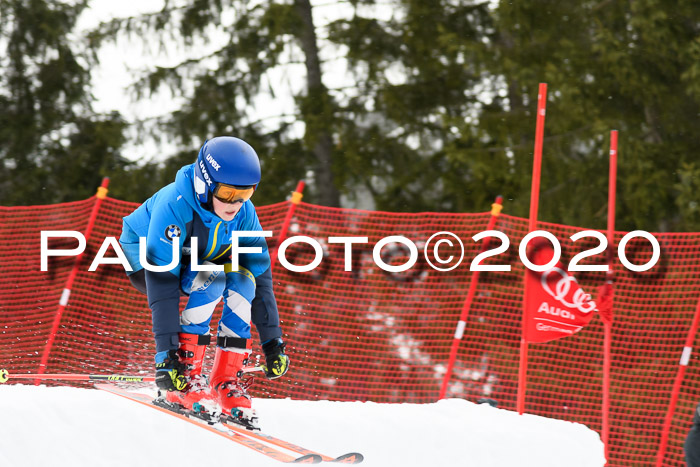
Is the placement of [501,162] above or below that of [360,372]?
above

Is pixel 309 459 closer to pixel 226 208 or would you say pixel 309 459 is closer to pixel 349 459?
pixel 349 459

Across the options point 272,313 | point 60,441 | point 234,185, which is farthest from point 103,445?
point 234,185

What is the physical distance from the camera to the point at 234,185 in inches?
137

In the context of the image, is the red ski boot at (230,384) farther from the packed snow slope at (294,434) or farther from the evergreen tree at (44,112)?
the evergreen tree at (44,112)

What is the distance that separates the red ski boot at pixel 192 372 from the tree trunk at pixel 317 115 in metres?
8.89

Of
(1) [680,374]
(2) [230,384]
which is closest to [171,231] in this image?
(2) [230,384]

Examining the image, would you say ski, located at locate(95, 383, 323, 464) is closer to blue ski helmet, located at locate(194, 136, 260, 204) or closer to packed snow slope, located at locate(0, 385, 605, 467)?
packed snow slope, located at locate(0, 385, 605, 467)

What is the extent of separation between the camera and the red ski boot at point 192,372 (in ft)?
12.6

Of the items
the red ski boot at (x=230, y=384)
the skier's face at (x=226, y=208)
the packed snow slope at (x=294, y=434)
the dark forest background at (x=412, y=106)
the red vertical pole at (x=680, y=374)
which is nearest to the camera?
the skier's face at (x=226, y=208)

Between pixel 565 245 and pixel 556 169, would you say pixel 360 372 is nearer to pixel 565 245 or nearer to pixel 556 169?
pixel 565 245

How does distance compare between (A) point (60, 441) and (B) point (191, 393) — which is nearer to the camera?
(A) point (60, 441)

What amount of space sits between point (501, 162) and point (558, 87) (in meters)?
1.36

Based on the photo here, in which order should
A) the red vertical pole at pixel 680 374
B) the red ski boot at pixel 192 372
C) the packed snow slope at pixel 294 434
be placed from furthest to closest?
the red vertical pole at pixel 680 374 < the red ski boot at pixel 192 372 < the packed snow slope at pixel 294 434

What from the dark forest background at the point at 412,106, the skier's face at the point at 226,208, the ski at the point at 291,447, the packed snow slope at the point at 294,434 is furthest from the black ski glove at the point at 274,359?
the dark forest background at the point at 412,106
